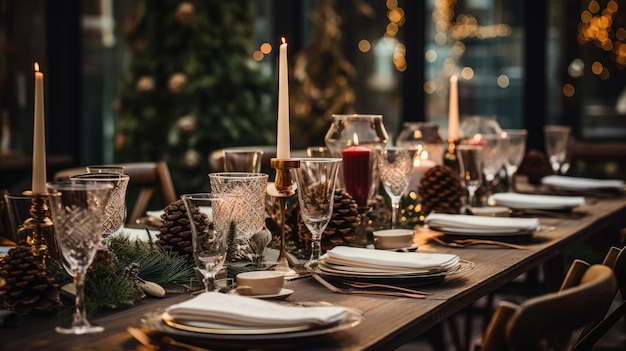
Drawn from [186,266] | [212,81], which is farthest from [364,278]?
[212,81]

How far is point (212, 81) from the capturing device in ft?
17.1

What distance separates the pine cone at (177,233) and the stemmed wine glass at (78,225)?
41 cm

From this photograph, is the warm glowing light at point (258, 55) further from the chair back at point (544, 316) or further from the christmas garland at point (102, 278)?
the chair back at point (544, 316)

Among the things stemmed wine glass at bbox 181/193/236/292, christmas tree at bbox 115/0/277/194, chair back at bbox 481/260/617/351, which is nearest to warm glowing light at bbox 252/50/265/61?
christmas tree at bbox 115/0/277/194

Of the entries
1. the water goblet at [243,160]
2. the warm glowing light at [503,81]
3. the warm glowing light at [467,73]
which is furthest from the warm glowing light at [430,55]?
the water goblet at [243,160]

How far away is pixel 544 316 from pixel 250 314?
39cm

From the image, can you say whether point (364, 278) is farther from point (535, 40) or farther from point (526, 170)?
point (535, 40)

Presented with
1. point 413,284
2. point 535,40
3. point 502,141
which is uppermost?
point 535,40

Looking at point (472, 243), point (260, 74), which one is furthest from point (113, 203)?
point (260, 74)

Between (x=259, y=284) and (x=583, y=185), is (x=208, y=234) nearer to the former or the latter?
(x=259, y=284)

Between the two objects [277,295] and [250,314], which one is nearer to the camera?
[250,314]

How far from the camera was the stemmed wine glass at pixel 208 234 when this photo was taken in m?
1.48

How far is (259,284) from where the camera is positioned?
1.50 meters

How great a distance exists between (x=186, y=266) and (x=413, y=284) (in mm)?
404
